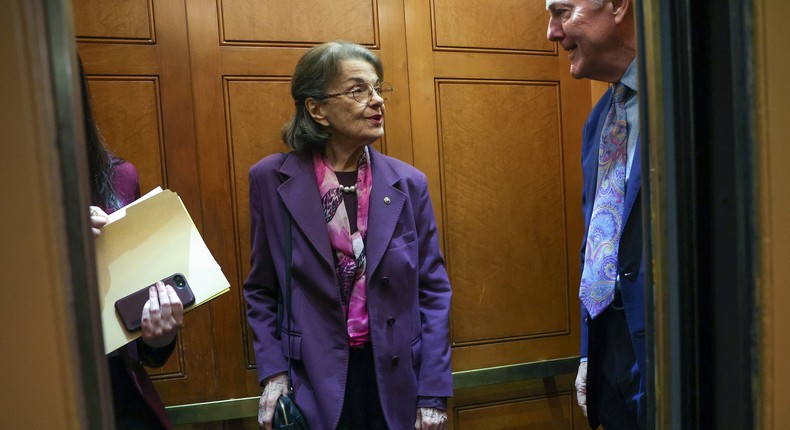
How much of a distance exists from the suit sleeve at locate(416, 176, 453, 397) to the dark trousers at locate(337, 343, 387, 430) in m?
0.12

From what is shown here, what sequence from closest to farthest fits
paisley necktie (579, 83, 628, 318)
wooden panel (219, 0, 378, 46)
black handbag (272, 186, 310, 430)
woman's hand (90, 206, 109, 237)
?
woman's hand (90, 206, 109, 237) → paisley necktie (579, 83, 628, 318) → black handbag (272, 186, 310, 430) → wooden panel (219, 0, 378, 46)

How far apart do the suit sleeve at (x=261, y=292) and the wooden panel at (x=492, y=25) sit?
0.94m

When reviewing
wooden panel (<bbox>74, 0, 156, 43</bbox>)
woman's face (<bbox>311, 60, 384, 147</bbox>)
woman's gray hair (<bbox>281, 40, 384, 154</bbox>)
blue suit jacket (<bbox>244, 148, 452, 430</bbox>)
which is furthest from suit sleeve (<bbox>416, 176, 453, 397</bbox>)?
wooden panel (<bbox>74, 0, 156, 43</bbox>)

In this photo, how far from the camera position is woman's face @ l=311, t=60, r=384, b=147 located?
160cm

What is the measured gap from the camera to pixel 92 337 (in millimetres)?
486

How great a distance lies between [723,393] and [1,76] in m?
0.73

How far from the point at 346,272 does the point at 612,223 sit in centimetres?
66

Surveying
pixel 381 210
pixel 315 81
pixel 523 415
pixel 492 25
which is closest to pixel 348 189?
pixel 381 210

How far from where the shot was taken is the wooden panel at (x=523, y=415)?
7.30ft

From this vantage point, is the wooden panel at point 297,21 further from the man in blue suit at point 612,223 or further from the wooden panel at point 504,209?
the man in blue suit at point 612,223

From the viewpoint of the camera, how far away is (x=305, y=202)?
1.54 m

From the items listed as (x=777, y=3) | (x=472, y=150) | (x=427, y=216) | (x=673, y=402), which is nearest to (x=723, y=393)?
(x=673, y=402)

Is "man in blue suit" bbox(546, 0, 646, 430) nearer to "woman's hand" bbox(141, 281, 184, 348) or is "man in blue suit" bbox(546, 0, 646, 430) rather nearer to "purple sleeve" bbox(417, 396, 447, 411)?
"purple sleeve" bbox(417, 396, 447, 411)

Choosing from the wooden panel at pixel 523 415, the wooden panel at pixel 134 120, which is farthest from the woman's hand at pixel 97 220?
the wooden panel at pixel 523 415
